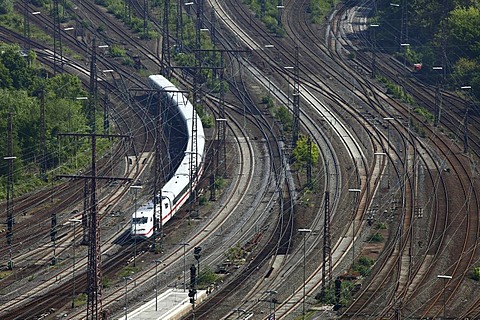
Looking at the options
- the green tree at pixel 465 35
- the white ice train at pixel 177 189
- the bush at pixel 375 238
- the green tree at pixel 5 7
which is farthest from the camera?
the green tree at pixel 5 7

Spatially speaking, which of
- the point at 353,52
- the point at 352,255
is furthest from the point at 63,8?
the point at 352,255

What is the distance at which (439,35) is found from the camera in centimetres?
16725

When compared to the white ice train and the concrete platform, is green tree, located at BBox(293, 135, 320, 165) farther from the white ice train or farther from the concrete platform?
the concrete platform

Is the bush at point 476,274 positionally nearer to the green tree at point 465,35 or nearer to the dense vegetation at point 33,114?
the dense vegetation at point 33,114

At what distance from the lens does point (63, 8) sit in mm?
179000

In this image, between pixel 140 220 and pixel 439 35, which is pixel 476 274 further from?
pixel 439 35

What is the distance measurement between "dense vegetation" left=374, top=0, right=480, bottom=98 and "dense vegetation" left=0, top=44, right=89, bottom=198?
34.9 meters

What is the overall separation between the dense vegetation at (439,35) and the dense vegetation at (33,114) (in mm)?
34869

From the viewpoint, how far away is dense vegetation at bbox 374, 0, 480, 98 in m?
160

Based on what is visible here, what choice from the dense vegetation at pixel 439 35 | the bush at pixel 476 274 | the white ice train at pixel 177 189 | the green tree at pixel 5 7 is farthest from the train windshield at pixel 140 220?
the green tree at pixel 5 7

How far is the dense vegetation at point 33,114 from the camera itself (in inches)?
5325

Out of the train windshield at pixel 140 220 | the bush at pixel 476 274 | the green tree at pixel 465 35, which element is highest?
the green tree at pixel 465 35

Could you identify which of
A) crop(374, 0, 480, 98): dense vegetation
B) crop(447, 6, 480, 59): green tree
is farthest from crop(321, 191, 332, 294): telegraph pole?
crop(447, 6, 480, 59): green tree

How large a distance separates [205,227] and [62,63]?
40.1 meters
